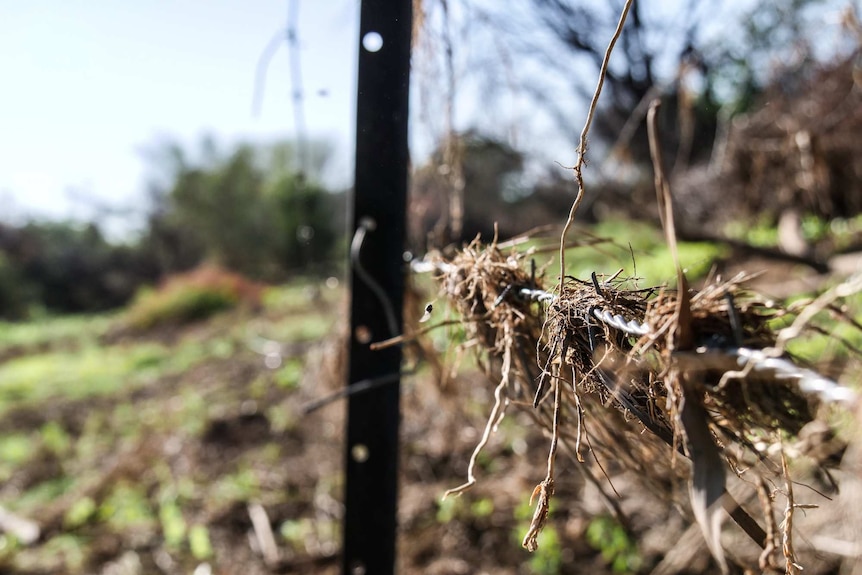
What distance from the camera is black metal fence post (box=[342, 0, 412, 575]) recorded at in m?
1.46

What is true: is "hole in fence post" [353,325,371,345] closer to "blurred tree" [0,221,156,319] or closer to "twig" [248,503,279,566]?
"twig" [248,503,279,566]

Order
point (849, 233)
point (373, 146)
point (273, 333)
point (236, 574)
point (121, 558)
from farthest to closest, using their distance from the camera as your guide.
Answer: point (273, 333), point (849, 233), point (121, 558), point (236, 574), point (373, 146)

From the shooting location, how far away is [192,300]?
14352 millimetres

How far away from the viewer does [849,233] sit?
5.81 meters

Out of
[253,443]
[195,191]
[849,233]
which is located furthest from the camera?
[195,191]

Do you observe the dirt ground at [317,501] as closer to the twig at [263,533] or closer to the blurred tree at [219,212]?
the twig at [263,533]

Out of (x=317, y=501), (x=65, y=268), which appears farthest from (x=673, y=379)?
(x=65, y=268)

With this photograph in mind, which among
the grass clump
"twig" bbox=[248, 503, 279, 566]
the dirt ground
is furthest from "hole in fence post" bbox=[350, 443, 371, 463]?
the grass clump

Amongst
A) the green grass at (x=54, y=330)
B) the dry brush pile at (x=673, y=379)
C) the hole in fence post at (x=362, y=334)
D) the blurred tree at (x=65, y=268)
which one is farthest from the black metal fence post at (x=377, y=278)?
the blurred tree at (x=65, y=268)

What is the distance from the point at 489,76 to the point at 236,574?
108 inches

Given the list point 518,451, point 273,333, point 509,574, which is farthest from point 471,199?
point 273,333

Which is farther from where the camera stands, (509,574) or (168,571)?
(168,571)

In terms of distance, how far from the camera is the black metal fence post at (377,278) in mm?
1458

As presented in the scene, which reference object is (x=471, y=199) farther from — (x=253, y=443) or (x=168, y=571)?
(x=168, y=571)
